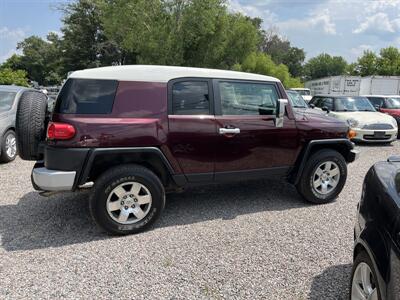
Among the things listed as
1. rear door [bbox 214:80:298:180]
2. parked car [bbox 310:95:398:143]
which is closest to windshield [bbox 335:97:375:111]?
parked car [bbox 310:95:398:143]

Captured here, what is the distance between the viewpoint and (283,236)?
3.82 m

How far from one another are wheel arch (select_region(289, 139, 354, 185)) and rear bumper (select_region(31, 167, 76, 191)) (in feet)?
9.67

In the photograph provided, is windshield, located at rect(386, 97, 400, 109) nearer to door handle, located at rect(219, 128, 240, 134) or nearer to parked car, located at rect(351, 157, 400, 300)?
door handle, located at rect(219, 128, 240, 134)

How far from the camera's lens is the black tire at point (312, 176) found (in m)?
4.67

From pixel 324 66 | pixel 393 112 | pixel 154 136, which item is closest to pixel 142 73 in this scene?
pixel 154 136

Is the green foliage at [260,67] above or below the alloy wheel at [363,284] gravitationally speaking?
above

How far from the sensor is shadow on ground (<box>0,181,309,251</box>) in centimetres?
376

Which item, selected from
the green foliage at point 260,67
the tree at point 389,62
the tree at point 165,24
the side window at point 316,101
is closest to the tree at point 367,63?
the tree at point 389,62

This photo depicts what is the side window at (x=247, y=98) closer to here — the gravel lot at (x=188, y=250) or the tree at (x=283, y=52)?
the gravel lot at (x=188, y=250)

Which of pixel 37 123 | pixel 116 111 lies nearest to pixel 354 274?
pixel 116 111

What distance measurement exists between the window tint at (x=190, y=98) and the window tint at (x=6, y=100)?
518 centimetres

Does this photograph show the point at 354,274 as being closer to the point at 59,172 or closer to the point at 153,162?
the point at 153,162

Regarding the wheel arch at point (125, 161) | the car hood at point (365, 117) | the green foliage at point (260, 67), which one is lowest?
the wheel arch at point (125, 161)

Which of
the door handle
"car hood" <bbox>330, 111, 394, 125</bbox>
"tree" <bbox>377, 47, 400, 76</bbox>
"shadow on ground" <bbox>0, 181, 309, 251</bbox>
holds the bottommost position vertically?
"shadow on ground" <bbox>0, 181, 309, 251</bbox>
